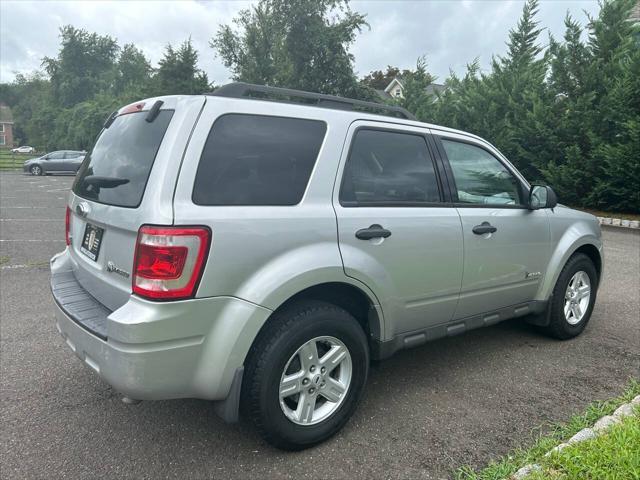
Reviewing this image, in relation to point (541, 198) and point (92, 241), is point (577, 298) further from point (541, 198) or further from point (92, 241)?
point (92, 241)

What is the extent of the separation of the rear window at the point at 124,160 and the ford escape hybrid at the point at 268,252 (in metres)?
0.01

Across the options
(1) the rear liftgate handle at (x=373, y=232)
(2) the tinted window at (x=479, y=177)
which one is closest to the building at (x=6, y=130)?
(2) the tinted window at (x=479, y=177)

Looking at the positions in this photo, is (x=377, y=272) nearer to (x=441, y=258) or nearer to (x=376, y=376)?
(x=441, y=258)

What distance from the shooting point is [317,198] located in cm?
257

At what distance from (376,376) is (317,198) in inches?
62.9

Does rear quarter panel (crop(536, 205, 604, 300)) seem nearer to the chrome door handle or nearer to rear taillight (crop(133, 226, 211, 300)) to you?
the chrome door handle

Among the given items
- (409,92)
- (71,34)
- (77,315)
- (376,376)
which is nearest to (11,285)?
(77,315)

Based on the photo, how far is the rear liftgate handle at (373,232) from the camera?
267cm

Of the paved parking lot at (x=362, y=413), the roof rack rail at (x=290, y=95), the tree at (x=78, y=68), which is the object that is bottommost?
the paved parking lot at (x=362, y=413)

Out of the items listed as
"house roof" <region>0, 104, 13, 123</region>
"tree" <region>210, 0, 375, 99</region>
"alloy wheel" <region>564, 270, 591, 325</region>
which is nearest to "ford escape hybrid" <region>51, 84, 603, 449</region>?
"alloy wheel" <region>564, 270, 591, 325</region>

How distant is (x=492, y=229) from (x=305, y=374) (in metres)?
1.76

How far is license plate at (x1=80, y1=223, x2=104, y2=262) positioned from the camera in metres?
2.55

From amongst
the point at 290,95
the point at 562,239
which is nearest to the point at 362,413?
the point at 290,95

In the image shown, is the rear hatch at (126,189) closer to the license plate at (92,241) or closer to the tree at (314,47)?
the license plate at (92,241)
